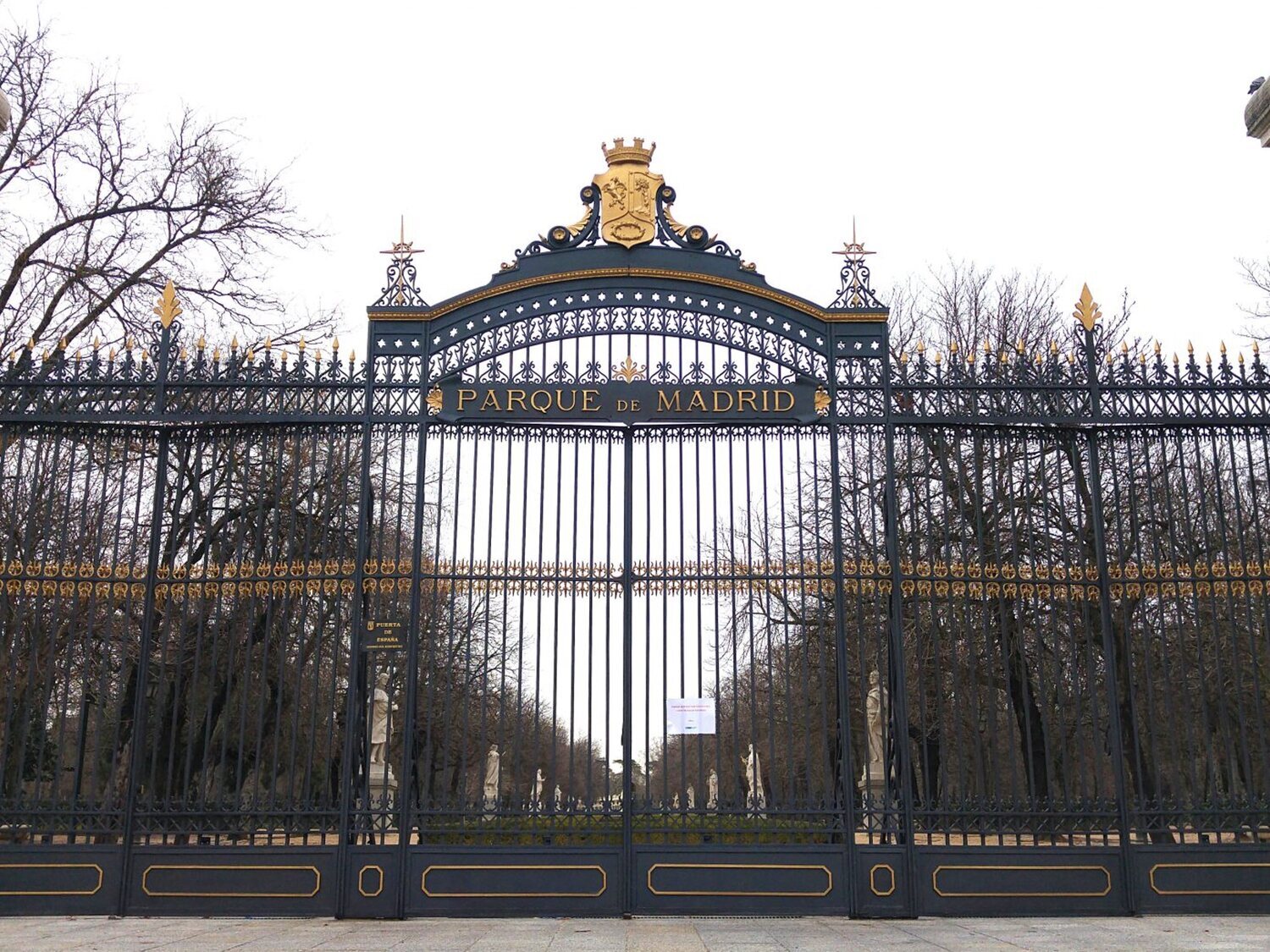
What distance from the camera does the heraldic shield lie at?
11.5 m

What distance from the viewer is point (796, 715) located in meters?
22.7

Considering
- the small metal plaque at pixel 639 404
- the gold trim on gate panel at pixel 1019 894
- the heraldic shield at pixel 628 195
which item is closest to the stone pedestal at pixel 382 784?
the small metal plaque at pixel 639 404

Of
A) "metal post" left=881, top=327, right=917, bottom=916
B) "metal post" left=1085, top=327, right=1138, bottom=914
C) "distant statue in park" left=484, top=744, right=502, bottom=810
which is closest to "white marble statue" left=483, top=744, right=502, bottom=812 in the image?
"distant statue in park" left=484, top=744, right=502, bottom=810

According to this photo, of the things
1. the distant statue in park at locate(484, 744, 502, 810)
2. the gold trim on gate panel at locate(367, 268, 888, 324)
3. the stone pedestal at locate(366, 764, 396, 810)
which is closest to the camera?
the stone pedestal at locate(366, 764, 396, 810)

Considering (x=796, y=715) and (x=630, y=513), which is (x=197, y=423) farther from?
(x=796, y=715)

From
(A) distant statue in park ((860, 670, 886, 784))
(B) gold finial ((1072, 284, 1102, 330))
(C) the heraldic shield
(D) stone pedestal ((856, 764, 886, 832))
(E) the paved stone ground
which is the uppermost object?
(C) the heraldic shield

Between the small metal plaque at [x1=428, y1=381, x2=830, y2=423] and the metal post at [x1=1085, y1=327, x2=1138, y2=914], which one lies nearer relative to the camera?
the metal post at [x1=1085, y1=327, x2=1138, y2=914]

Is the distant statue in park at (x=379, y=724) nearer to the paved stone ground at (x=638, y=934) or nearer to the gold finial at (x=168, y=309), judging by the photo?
the paved stone ground at (x=638, y=934)

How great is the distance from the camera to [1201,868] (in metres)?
10.4

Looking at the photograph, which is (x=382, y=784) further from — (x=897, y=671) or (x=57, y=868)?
(x=897, y=671)

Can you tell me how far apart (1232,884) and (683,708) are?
5.22 meters

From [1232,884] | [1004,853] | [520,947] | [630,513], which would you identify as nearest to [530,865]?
[520,947]

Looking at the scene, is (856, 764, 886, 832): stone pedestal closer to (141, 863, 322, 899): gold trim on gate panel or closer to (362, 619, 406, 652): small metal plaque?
(362, 619, 406, 652): small metal plaque

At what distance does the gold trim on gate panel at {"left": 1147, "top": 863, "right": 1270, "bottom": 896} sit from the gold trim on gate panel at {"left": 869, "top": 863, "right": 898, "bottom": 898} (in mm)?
2334
